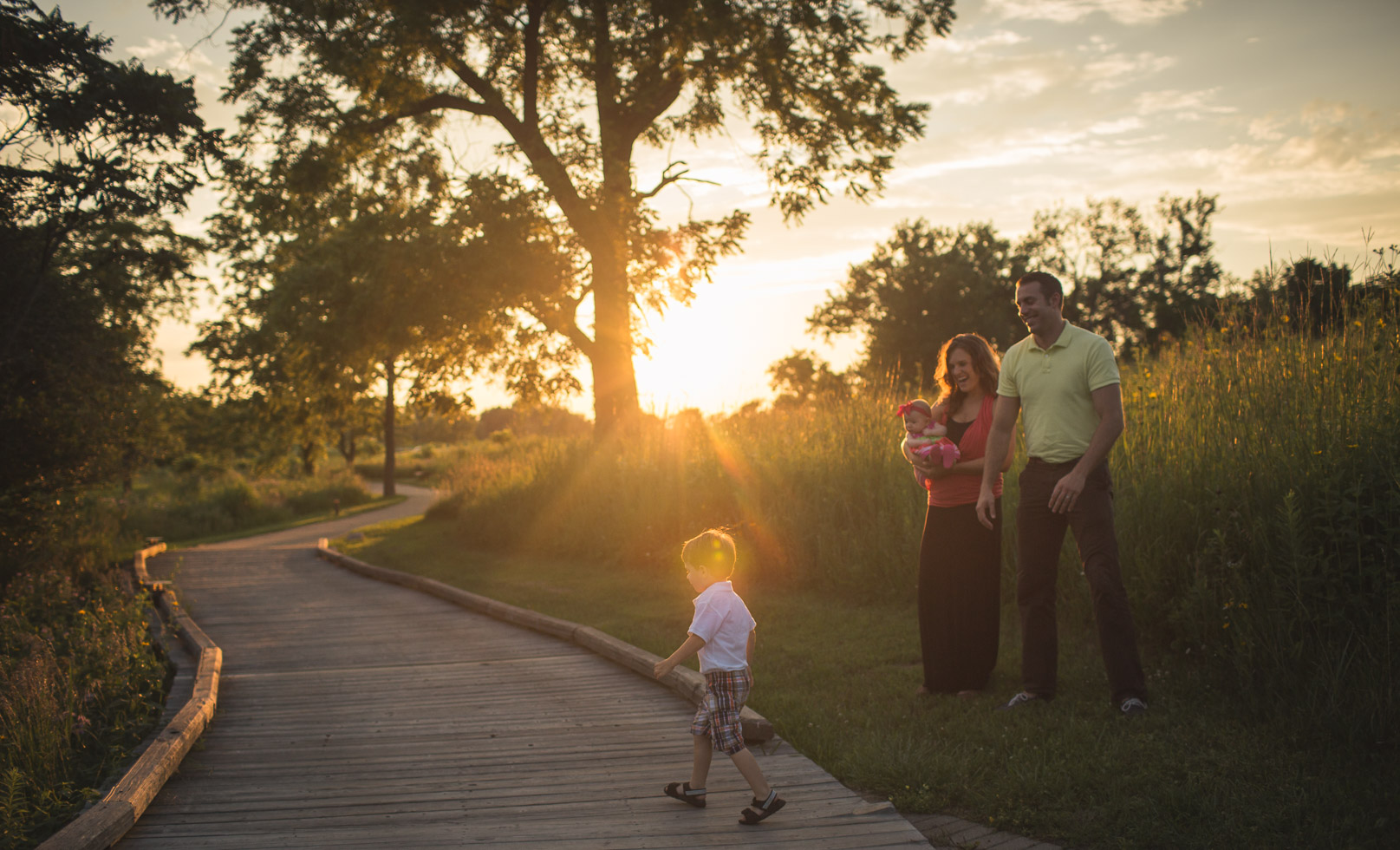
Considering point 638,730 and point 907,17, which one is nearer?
point 638,730

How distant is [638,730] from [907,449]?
7.66 feet

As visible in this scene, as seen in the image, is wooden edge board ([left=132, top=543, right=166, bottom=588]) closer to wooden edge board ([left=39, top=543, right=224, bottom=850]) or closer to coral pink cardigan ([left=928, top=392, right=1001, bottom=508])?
wooden edge board ([left=39, top=543, right=224, bottom=850])

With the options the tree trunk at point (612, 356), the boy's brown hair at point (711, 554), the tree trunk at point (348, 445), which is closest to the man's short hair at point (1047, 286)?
the boy's brown hair at point (711, 554)

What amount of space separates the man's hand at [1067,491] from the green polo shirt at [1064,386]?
0.73 feet

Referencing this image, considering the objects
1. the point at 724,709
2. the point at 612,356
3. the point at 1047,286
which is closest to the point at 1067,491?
the point at 1047,286

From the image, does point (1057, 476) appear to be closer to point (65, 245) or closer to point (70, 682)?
point (70, 682)

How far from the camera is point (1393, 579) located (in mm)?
4230

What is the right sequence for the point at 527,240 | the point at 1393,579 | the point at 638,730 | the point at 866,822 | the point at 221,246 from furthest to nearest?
the point at 221,246, the point at 527,240, the point at 638,730, the point at 1393,579, the point at 866,822

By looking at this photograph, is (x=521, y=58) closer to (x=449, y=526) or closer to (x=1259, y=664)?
(x=449, y=526)

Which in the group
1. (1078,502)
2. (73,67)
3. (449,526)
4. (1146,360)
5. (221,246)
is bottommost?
(449,526)

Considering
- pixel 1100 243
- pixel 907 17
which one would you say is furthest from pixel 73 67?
pixel 1100 243

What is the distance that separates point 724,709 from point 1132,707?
7.68ft

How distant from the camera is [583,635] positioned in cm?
743

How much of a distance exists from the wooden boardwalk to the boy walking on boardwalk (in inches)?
11.3
